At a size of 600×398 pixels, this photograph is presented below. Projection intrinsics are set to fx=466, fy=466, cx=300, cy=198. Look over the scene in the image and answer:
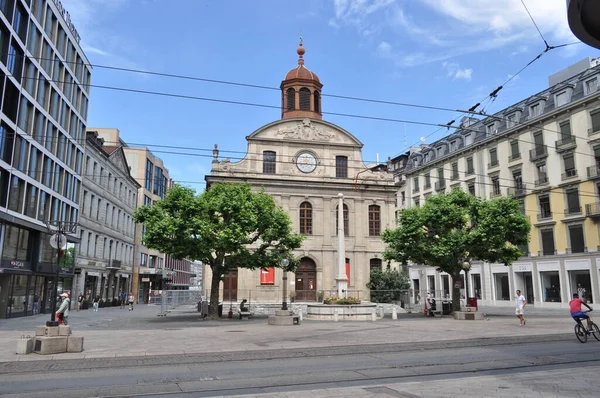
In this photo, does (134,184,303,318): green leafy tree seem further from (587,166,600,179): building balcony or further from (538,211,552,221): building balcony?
(538,211,552,221): building balcony

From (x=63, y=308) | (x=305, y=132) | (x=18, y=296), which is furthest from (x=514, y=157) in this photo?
(x=18, y=296)

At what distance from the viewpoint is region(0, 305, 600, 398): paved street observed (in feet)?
27.2

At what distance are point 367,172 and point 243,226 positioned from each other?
82.4 feet

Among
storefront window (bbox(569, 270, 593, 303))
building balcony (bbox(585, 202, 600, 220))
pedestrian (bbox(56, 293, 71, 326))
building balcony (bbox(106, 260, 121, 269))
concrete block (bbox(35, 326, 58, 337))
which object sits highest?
building balcony (bbox(585, 202, 600, 220))

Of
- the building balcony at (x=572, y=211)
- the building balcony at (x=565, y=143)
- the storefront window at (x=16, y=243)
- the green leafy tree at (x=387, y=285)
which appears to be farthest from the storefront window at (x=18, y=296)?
the building balcony at (x=565, y=143)

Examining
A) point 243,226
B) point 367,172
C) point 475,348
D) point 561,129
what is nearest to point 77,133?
point 243,226

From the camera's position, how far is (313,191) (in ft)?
154

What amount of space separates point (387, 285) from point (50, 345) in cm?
3431

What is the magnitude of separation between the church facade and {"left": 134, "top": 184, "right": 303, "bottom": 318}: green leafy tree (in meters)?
16.0

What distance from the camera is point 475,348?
46.8ft

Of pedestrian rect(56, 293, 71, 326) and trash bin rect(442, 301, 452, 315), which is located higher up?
pedestrian rect(56, 293, 71, 326)

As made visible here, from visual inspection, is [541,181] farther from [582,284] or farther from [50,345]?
[50,345]

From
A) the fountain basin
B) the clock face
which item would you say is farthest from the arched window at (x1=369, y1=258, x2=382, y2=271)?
the fountain basin

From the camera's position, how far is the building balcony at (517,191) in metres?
43.8
